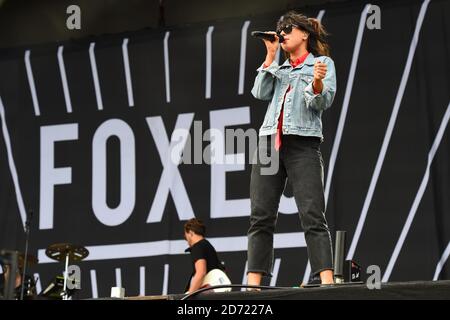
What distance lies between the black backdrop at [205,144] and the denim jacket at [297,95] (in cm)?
302

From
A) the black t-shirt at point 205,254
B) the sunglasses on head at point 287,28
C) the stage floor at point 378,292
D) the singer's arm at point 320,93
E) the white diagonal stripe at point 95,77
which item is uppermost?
the white diagonal stripe at point 95,77

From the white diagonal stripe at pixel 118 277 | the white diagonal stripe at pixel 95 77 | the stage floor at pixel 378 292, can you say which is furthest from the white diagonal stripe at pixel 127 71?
the stage floor at pixel 378 292

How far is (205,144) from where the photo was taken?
23.1 ft

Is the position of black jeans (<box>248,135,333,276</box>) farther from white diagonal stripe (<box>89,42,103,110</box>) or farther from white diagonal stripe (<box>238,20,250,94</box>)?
white diagonal stripe (<box>89,42,103,110</box>)

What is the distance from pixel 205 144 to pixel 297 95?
11.9 ft

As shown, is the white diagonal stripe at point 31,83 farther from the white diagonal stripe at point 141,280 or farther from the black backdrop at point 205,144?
the white diagonal stripe at point 141,280

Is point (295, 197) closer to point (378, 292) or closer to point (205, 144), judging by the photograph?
point (378, 292)

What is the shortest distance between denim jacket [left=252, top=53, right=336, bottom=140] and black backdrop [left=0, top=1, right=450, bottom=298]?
9.92ft

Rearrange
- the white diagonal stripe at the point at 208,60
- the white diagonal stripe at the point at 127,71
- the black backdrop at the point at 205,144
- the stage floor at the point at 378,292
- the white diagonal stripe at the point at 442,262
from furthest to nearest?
1. the white diagonal stripe at the point at 127,71
2. the white diagonal stripe at the point at 208,60
3. the black backdrop at the point at 205,144
4. the white diagonal stripe at the point at 442,262
5. the stage floor at the point at 378,292

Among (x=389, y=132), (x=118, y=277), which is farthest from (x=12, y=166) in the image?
(x=389, y=132)

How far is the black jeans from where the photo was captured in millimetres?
3314

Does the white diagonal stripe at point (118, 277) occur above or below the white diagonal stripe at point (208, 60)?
below

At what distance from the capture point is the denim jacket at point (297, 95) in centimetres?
337
